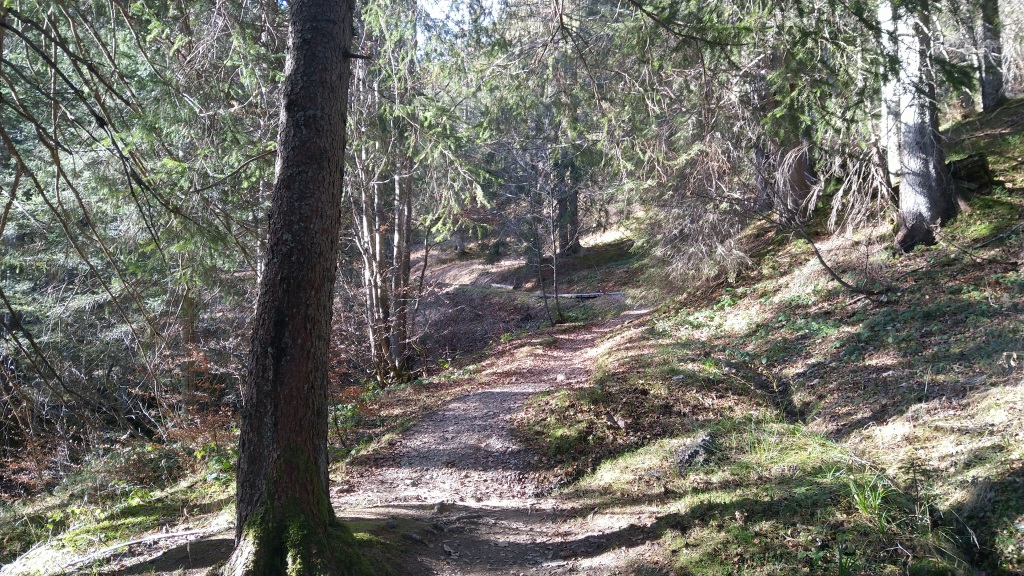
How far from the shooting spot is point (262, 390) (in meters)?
3.20

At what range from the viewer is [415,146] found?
328 inches

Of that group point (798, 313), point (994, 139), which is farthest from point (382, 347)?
point (994, 139)

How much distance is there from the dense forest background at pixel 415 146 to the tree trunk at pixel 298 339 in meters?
0.48

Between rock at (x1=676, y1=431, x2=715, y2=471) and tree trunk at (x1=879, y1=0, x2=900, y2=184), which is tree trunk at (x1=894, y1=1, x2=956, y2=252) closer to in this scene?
tree trunk at (x1=879, y1=0, x2=900, y2=184)

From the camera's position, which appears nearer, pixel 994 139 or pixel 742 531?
pixel 742 531

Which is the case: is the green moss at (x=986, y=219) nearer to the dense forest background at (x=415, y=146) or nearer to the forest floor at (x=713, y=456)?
the forest floor at (x=713, y=456)

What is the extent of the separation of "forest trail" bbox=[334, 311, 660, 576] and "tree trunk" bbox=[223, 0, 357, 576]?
0.96 meters

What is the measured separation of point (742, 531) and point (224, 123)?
672 centimetres

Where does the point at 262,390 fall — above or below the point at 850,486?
above

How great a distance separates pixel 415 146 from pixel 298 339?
563 centimetres

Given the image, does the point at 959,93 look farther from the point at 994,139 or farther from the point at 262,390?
the point at 994,139

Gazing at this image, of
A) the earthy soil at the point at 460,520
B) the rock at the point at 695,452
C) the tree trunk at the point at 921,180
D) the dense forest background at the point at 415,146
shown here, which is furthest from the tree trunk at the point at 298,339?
the tree trunk at the point at 921,180

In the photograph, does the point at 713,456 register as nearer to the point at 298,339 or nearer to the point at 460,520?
the point at 460,520

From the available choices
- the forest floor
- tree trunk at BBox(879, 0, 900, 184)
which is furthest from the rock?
tree trunk at BBox(879, 0, 900, 184)
